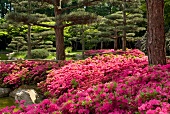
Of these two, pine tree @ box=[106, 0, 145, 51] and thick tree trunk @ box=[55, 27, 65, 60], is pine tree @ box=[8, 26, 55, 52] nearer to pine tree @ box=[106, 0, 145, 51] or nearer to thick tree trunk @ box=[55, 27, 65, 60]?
thick tree trunk @ box=[55, 27, 65, 60]

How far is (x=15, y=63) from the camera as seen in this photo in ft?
32.0

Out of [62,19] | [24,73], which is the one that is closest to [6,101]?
[24,73]

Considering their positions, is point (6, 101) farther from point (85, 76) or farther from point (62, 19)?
point (62, 19)

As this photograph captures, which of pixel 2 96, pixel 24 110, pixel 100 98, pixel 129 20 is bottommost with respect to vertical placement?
pixel 2 96

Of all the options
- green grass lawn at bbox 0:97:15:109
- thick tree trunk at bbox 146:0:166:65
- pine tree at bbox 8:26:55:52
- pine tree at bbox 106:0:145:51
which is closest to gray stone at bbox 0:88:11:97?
green grass lawn at bbox 0:97:15:109

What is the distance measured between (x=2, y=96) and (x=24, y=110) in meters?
4.12

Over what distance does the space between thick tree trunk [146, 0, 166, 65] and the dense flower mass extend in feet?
1.75

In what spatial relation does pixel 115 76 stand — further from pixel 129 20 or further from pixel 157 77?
pixel 129 20

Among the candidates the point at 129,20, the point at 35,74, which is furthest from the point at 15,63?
the point at 129,20

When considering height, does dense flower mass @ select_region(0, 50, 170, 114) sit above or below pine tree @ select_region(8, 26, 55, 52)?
below

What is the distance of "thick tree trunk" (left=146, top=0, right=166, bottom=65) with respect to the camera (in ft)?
19.7

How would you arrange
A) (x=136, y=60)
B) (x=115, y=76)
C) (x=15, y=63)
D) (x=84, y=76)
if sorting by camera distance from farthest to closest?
(x=15, y=63)
(x=136, y=60)
(x=84, y=76)
(x=115, y=76)

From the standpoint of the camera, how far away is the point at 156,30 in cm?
605

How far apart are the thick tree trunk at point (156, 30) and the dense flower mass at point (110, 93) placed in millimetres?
532
